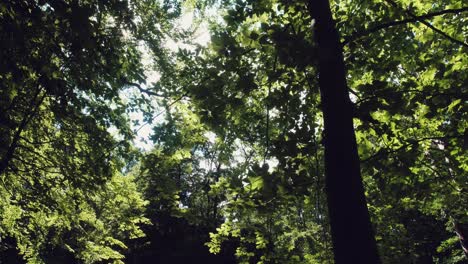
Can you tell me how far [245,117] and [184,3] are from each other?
4.54 meters

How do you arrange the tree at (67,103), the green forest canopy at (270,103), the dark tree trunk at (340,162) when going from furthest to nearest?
the tree at (67,103) → the green forest canopy at (270,103) → the dark tree trunk at (340,162)

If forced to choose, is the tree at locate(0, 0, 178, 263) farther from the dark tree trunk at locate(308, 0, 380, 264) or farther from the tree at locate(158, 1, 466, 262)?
the dark tree trunk at locate(308, 0, 380, 264)

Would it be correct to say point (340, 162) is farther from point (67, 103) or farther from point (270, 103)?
point (67, 103)

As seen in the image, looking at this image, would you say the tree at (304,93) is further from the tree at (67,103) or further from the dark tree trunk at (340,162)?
the tree at (67,103)

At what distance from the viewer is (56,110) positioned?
6699 millimetres

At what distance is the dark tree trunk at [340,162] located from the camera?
108 inches

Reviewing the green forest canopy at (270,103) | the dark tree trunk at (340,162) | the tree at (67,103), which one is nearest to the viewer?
the dark tree trunk at (340,162)

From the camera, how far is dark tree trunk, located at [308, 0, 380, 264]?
2740mm

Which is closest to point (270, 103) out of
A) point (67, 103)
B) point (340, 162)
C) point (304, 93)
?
point (304, 93)

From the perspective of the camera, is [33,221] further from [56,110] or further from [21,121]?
[56,110]

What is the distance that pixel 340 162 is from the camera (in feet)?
10.0

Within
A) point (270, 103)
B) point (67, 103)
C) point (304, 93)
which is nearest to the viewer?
point (270, 103)

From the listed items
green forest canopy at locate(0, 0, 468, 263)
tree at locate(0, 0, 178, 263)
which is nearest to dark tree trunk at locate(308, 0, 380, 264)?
green forest canopy at locate(0, 0, 468, 263)

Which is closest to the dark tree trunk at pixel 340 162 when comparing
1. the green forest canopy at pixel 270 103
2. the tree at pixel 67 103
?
the green forest canopy at pixel 270 103
